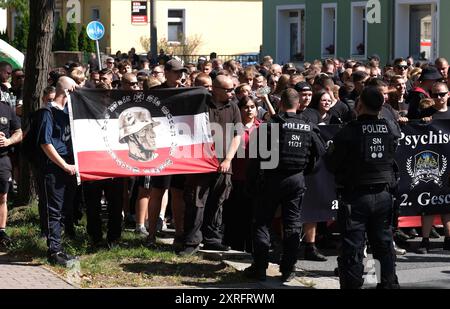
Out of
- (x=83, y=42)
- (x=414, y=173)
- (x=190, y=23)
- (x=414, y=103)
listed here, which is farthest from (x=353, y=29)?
(x=414, y=173)

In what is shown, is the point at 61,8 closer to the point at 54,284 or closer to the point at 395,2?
the point at 395,2

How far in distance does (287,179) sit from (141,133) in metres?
2.03

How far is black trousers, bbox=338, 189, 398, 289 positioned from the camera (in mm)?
9039

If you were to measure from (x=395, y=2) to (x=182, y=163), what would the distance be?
23889 millimetres

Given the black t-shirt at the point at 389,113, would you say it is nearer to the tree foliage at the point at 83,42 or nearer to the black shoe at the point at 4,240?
the black shoe at the point at 4,240

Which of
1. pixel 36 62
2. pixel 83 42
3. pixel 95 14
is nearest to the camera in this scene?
pixel 36 62

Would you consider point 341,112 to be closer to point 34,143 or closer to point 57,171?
point 57,171

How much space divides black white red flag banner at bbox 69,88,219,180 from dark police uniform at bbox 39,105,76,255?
11cm

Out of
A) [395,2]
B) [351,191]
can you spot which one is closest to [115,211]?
[351,191]

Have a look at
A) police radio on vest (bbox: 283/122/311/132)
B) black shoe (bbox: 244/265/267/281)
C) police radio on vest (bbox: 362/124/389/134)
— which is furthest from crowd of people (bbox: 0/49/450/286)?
police radio on vest (bbox: 362/124/389/134)

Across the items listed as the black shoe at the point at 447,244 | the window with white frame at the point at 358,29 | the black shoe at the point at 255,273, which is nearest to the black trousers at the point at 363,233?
the black shoe at the point at 255,273

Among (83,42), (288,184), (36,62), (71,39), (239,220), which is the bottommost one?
(239,220)

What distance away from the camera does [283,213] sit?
10.1 metres

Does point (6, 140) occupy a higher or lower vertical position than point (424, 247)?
higher
